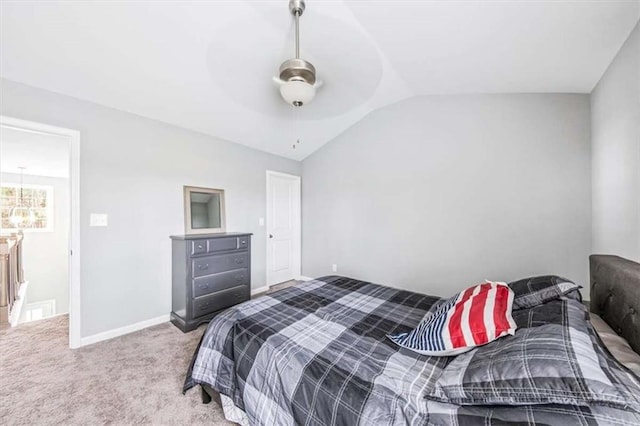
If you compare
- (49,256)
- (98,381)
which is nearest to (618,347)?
(98,381)

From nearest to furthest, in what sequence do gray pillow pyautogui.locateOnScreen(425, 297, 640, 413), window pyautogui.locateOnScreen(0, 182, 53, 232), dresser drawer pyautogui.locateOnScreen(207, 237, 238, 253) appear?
gray pillow pyautogui.locateOnScreen(425, 297, 640, 413) < dresser drawer pyautogui.locateOnScreen(207, 237, 238, 253) < window pyautogui.locateOnScreen(0, 182, 53, 232)

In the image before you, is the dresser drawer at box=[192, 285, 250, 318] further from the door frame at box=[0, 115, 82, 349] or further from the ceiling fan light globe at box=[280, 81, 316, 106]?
the ceiling fan light globe at box=[280, 81, 316, 106]

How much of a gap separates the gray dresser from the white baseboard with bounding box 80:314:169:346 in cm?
14

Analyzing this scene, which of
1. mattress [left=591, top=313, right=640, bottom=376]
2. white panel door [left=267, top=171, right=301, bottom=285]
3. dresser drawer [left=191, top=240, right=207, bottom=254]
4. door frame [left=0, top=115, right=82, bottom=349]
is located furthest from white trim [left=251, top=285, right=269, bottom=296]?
mattress [left=591, top=313, right=640, bottom=376]

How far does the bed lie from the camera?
2.37 ft

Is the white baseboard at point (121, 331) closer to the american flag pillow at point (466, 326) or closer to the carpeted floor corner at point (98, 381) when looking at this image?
the carpeted floor corner at point (98, 381)

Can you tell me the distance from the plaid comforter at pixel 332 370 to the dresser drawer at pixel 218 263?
4.10 feet

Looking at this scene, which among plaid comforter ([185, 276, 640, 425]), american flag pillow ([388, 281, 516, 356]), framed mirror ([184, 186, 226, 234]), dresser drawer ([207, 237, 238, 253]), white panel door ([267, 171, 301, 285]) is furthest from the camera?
white panel door ([267, 171, 301, 285])

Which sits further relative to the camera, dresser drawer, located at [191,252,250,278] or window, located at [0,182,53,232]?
window, located at [0,182,53,232]

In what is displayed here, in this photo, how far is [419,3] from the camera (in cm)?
164

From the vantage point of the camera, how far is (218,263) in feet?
9.62

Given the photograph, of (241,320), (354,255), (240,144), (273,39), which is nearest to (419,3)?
(273,39)

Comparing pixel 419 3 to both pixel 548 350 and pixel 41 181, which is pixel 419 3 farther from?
pixel 41 181

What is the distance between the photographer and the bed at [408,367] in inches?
28.4
